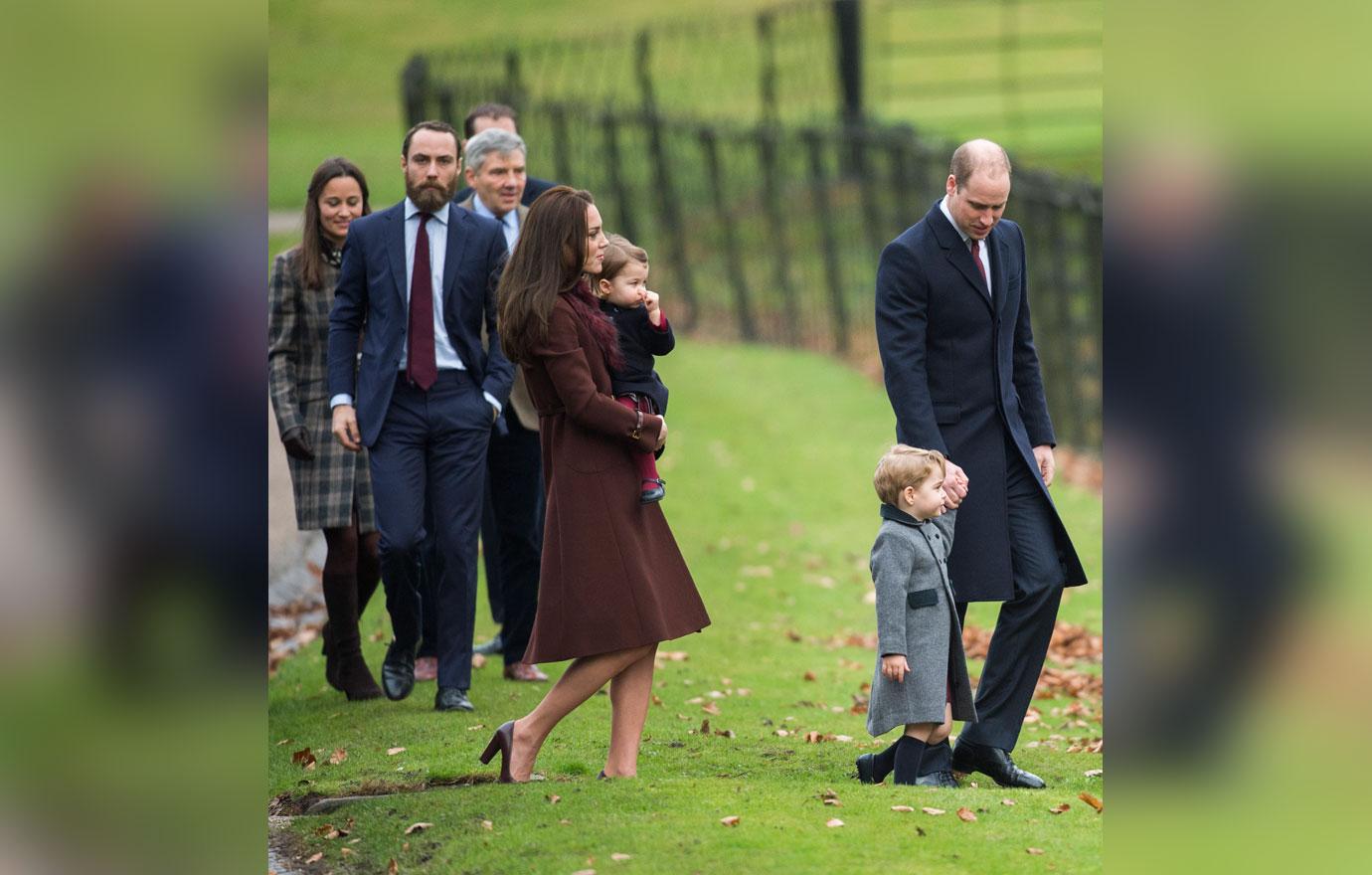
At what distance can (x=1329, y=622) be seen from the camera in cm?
338

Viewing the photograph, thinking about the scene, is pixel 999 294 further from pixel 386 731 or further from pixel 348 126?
pixel 348 126

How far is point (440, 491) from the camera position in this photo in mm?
7285

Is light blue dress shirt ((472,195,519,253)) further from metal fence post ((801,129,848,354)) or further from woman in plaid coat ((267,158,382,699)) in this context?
metal fence post ((801,129,848,354))

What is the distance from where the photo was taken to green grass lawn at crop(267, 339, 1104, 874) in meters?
5.08

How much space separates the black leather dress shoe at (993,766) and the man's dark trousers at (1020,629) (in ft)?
0.14

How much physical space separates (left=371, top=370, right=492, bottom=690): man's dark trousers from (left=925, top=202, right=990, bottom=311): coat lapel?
2.05 m

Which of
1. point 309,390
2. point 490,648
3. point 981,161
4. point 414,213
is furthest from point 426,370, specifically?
point 981,161

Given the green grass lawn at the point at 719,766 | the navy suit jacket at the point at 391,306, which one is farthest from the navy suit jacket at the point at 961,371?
the navy suit jacket at the point at 391,306

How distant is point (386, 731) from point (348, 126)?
25.6m

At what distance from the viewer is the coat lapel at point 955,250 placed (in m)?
6.16

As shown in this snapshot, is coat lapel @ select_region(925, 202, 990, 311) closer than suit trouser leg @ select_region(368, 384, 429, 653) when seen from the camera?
Yes

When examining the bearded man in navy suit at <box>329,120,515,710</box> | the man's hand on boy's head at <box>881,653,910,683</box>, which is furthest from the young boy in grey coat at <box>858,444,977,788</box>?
the bearded man in navy suit at <box>329,120,515,710</box>

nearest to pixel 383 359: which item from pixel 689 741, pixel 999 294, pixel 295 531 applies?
pixel 689 741

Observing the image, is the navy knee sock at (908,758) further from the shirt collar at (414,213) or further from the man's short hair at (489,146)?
the man's short hair at (489,146)
